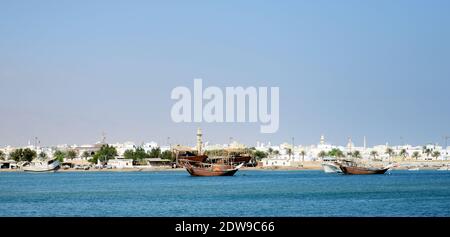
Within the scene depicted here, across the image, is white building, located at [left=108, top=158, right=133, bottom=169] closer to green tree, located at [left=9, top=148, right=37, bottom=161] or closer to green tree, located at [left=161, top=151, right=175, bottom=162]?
green tree, located at [left=161, top=151, right=175, bottom=162]

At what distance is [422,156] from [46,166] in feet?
152

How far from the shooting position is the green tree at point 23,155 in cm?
8105

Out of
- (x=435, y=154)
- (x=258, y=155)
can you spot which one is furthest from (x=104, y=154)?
(x=435, y=154)

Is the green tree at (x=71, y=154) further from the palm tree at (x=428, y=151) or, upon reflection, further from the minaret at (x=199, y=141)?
the palm tree at (x=428, y=151)

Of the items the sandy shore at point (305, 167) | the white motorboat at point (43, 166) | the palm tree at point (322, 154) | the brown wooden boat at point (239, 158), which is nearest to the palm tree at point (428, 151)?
the sandy shore at point (305, 167)

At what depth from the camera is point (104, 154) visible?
82938mm

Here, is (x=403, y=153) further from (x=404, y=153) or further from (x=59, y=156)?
(x=59, y=156)

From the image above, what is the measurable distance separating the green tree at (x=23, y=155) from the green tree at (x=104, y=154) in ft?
20.4

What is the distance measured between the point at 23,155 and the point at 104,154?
25.7 ft

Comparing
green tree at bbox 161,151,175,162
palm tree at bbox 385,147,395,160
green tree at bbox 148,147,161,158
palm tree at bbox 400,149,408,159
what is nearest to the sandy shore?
green tree at bbox 161,151,175,162

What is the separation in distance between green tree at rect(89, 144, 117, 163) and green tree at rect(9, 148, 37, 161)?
245 inches

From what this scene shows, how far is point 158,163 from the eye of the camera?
82438 millimetres
